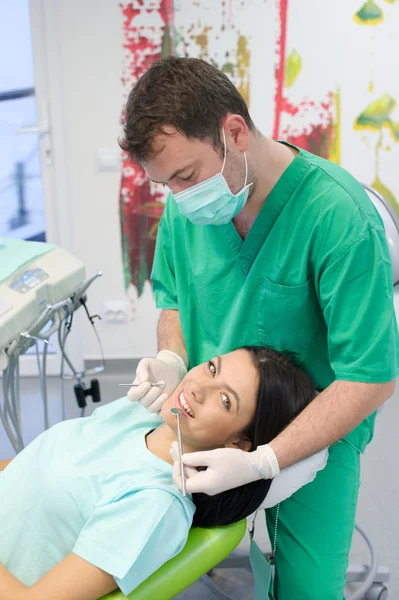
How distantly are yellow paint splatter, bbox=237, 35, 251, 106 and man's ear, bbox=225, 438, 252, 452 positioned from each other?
1.95 m

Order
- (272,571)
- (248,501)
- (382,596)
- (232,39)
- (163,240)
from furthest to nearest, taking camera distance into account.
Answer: (232,39) < (382,596) < (163,240) < (272,571) < (248,501)

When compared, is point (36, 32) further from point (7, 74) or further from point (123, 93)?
point (123, 93)

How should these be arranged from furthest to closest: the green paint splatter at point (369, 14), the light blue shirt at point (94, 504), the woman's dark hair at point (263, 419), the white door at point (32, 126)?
the white door at point (32, 126)
the green paint splatter at point (369, 14)
the woman's dark hair at point (263, 419)
the light blue shirt at point (94, 504)

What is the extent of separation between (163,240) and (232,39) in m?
1.60

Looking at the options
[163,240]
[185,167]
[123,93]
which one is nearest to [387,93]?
[123,93]

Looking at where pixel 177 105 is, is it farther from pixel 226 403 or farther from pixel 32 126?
pixel 32 126

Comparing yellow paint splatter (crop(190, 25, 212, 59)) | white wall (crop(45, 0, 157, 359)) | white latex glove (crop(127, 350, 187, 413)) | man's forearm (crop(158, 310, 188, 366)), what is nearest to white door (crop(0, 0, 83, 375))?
white wall (crop(45, 0, 157, 359))

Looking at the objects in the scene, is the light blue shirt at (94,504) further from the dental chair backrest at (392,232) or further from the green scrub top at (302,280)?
the dental chair backrest at (392,232)

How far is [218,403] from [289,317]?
0.79 ft

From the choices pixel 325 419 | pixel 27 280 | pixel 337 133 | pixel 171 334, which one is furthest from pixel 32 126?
pixel 325 419

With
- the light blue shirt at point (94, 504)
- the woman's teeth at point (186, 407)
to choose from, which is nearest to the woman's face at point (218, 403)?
the woman's teeth at point (186, 407)

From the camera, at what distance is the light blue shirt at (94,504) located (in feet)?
3.67

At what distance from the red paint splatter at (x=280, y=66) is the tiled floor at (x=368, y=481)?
1403 millimetres

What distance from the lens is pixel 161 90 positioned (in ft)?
3.73
